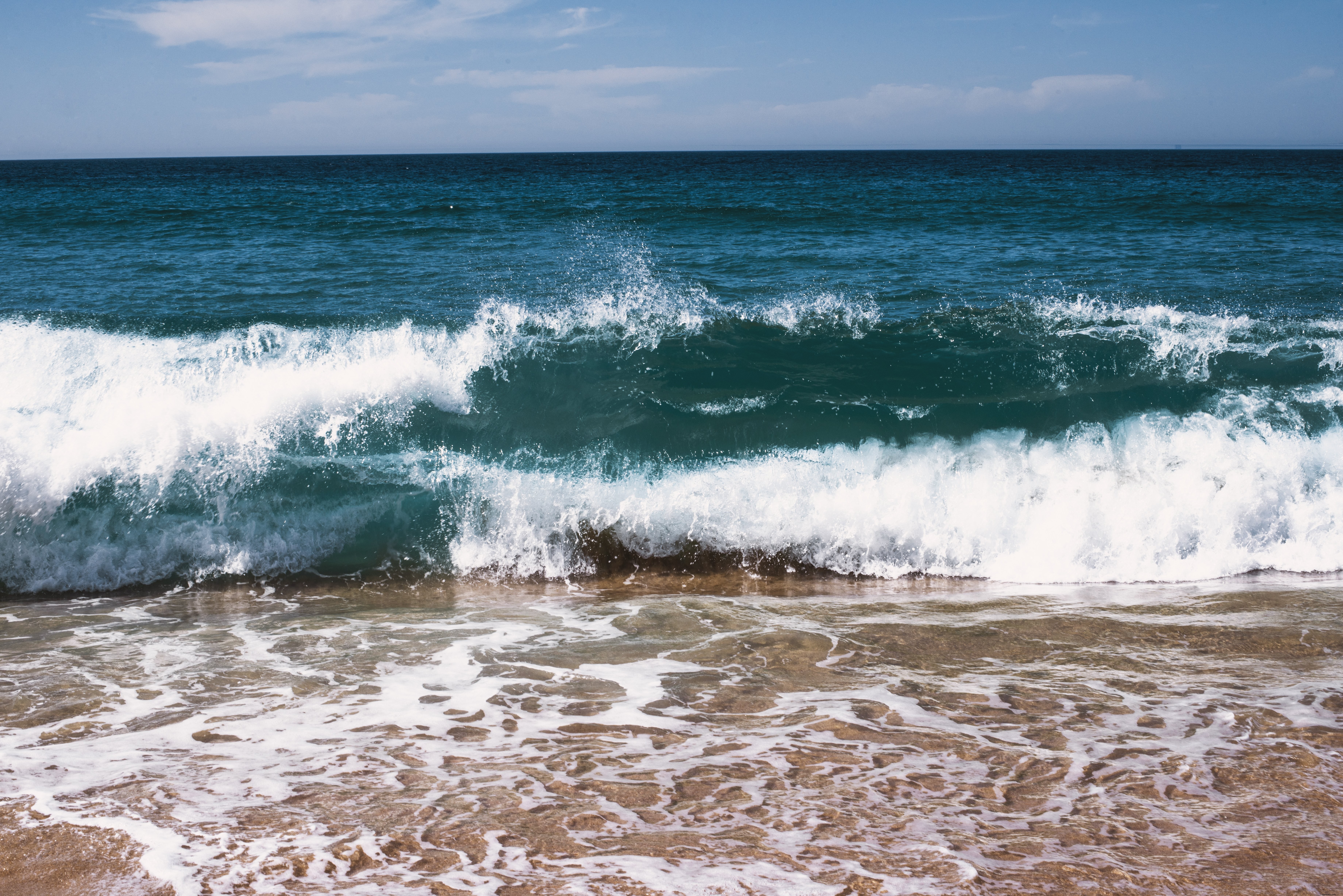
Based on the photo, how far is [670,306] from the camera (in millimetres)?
9234

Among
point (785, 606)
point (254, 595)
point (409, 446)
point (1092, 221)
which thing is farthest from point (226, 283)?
point (1092, 221)

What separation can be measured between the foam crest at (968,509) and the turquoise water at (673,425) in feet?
0.08

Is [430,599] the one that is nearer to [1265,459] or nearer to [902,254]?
[1265,459]

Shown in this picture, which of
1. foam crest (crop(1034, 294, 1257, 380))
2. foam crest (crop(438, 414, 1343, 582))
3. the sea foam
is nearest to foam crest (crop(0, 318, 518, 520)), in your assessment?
the sea foam

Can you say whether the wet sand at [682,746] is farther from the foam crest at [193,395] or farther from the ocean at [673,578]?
the foam crest at [193,395]

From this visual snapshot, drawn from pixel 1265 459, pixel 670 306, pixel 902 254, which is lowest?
pixel 1265 459

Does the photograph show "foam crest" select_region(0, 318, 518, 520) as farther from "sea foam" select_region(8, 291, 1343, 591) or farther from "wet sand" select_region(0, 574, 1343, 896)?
"wet sand" select_region(0, 574, 1343, 896)

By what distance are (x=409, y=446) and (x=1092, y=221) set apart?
16.8 meters

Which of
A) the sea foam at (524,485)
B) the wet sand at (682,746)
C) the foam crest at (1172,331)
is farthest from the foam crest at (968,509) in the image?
the foam crest at (1172,331)

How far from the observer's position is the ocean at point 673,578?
2.64 metres

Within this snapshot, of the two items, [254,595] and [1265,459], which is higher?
[1265,459]

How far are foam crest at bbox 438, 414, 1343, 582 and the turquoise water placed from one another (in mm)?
24

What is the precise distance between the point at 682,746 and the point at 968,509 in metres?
3.72

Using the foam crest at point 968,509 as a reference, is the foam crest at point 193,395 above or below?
above
